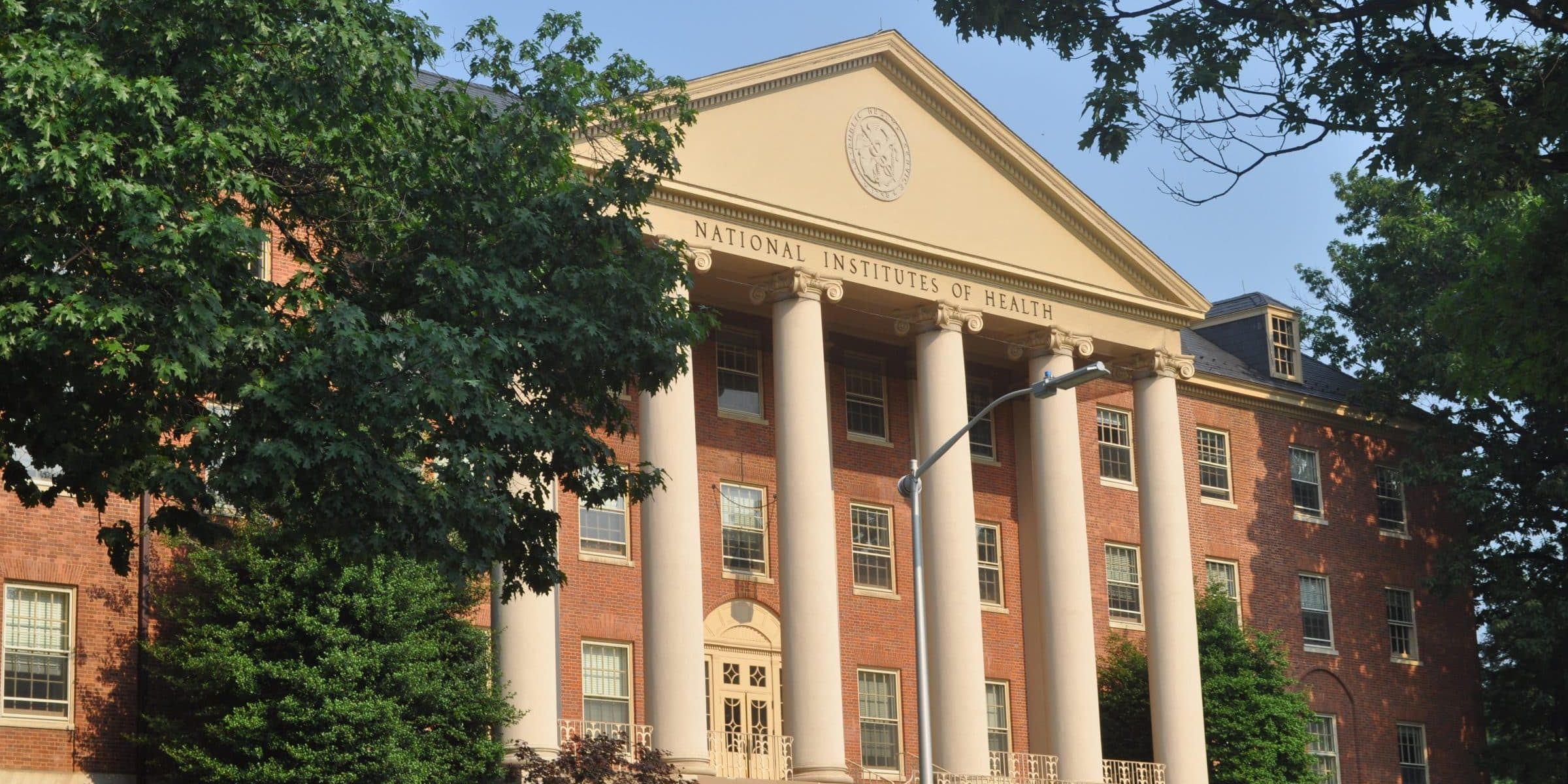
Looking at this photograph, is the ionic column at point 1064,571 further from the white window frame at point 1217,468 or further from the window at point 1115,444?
the white window frame at point 1217,468

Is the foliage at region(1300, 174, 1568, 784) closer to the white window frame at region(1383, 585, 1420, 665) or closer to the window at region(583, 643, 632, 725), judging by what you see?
the white window frame at region(1383, 585, 1420, 665)

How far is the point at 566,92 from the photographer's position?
24.8m

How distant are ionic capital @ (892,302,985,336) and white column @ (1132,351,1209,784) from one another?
20.8ft

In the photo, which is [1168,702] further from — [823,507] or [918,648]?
[918,648]

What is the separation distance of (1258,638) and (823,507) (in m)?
14.8

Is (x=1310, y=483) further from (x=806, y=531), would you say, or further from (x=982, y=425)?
(x=806, y=531)

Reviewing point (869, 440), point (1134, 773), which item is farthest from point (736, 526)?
point (1134, 773)

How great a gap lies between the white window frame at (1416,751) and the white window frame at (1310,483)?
6.08 metres

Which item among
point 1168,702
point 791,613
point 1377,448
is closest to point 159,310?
point 791,613

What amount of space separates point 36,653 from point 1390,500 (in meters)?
38.4

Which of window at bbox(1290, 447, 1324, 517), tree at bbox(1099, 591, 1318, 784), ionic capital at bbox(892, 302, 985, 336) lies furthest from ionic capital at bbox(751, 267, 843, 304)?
window at bbox(1290, 447, 1324, 517)

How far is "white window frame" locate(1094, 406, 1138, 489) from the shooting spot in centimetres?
5141

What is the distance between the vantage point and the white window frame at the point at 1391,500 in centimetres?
5781

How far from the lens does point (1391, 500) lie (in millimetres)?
58188
